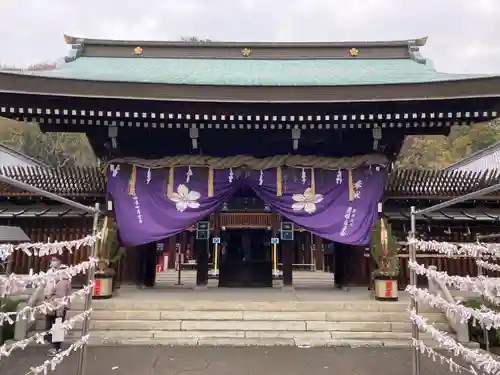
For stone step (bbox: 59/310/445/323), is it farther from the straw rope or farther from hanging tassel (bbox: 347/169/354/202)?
the straw rope

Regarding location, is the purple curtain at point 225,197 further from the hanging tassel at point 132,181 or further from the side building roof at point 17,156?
the side building roof at point 17,156

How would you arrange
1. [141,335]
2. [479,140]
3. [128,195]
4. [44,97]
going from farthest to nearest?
[479,140] < [128,195] < [44,97] < [141,335]

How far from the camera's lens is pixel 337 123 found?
7988 millimetres

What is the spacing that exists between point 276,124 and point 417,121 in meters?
3.00

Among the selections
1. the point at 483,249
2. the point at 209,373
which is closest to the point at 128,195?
the point at 209,373

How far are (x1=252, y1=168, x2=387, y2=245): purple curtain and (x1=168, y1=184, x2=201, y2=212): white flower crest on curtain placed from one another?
1.38 m

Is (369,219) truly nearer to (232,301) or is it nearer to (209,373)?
(232,301)

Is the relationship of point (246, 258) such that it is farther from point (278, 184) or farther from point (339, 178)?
point (339, 178)

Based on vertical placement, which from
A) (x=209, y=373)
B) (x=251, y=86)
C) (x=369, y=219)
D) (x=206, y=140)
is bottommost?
(x=209, y=373)

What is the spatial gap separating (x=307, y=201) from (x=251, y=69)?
485 cm

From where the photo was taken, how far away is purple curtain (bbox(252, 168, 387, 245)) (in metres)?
8.55

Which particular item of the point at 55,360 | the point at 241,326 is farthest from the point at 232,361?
the point at 55,360

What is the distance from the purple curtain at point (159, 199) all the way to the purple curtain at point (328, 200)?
1.14m

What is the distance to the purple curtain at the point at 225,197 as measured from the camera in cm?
853
